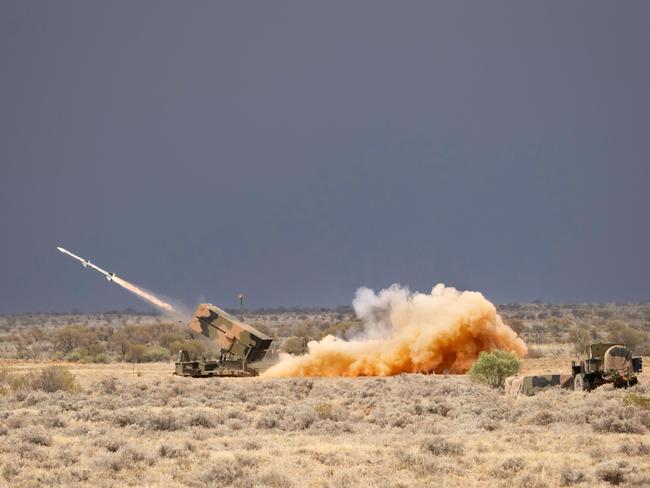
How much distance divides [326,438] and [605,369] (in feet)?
36.2

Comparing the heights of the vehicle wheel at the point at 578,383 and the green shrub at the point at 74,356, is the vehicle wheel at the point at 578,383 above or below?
below

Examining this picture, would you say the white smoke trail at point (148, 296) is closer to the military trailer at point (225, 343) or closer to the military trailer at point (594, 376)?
the military trailer at point (225, 343)

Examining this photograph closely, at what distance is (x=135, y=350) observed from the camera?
6109 centimetres

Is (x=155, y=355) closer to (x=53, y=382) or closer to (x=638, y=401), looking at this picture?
(x=53, y=382)

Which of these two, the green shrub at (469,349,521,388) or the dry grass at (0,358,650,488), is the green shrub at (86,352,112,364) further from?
the green shrub at (469,349,521,388)

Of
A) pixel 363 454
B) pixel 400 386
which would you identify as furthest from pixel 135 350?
pixel 363 454

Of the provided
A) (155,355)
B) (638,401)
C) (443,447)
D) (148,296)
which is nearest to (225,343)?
(148,296)

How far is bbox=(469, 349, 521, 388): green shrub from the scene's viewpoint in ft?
123

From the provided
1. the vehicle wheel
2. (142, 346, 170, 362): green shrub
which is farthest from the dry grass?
(142, 346, 170, 362): green shrub

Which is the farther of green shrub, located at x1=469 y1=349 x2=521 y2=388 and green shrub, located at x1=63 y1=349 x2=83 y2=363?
green shrub, located at x1=63 y1=349 x2=83 y2=363

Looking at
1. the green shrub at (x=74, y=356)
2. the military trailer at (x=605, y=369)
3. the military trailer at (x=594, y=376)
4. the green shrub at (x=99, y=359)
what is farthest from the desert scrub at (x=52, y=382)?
the green shrub at (x=74, y=356)

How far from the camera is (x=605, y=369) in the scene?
3178 cm

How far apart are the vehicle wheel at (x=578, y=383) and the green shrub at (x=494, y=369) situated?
560 centimetres

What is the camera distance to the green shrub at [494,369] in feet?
123
